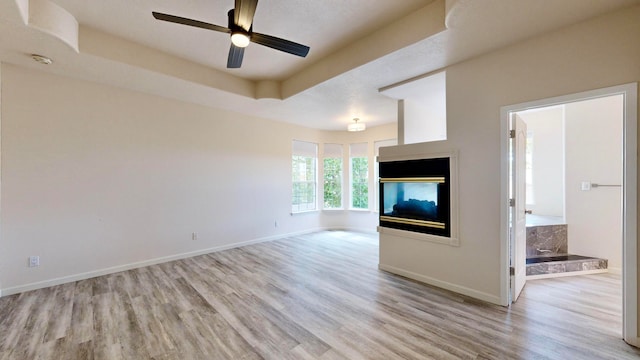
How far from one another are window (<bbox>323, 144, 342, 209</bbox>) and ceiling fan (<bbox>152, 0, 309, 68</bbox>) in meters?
4.60

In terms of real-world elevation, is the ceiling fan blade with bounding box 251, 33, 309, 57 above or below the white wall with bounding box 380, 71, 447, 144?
above

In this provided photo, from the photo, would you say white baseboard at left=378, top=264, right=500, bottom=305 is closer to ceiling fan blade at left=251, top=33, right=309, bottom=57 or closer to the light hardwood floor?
the light hardwood floor

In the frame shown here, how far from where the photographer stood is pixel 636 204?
205 centimetres

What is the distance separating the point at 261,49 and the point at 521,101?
3.04m

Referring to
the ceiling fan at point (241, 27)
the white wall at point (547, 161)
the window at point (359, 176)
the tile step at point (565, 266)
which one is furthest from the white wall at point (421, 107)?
the window at point (359, 176)

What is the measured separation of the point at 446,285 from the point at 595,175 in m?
2.99

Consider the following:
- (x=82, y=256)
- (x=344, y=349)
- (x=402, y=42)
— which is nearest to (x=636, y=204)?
(x=402, y=42)

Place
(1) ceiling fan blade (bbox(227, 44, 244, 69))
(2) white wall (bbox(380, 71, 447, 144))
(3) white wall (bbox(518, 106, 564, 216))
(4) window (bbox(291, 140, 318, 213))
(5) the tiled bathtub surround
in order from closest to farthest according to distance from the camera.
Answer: (1) ceiling fan blade (bbox(227, 44, 244, 69)) < (2) white wall (bbox(380, 71, 447, 144)) < (5) the tiled bathtub surround < (3) white wall (bbox(518, 106, 564, 216)) < (4) window (bbox(291, 140, 318, 213))

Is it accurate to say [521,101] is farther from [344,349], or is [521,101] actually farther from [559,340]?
[344,349]

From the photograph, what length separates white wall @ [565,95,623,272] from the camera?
3641mm

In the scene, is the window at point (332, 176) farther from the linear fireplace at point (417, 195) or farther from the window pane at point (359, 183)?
the linear fireplace at point (417, 195)

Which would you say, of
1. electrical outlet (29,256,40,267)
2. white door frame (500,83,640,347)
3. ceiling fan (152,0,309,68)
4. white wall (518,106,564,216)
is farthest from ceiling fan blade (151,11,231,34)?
white wall (518,106,564,216)

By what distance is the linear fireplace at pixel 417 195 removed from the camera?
3.19m

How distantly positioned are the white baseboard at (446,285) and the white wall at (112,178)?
310 cm
